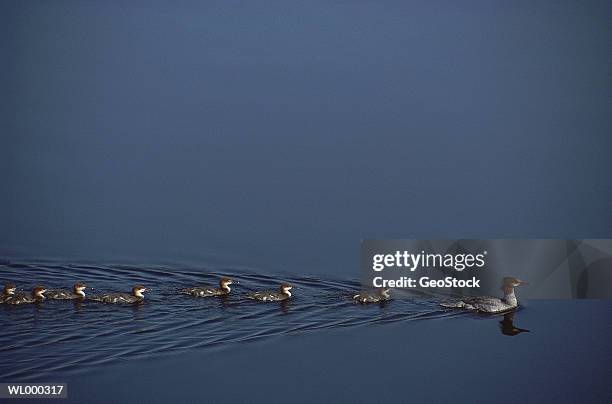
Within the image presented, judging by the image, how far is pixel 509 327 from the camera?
7570mm

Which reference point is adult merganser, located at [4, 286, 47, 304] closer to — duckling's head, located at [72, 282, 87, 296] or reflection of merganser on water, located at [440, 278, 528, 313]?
duckling's head, located at [72, 282, 87, 296]

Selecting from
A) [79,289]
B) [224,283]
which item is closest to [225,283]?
[224,283]

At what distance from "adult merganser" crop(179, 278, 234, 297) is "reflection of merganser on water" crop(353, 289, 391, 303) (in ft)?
3.64

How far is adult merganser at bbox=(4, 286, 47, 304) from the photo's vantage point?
7456mm

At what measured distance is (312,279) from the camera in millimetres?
8344

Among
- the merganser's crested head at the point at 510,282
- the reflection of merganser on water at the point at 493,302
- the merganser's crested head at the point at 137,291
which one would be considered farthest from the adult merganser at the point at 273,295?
the merganser's crested head at the point at 510,282

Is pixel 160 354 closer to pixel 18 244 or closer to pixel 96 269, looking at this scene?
pixel 96 269

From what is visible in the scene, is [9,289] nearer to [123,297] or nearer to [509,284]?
[123,297]

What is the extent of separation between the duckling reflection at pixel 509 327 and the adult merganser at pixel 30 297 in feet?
12.3

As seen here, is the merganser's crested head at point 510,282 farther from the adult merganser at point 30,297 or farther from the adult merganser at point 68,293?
the adult merganser at point 30,297

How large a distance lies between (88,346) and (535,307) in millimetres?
3791

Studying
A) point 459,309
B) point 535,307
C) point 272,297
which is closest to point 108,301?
point 272,297

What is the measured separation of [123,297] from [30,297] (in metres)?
0.74

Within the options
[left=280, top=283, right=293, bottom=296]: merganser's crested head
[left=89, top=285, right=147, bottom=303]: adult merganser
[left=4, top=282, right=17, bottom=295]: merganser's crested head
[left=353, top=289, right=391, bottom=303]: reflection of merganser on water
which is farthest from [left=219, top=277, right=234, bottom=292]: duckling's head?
[left=4, top=282, right=17, bottom=295]: merganser's crested head
